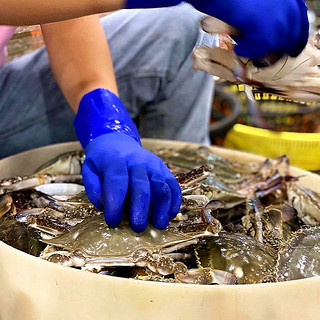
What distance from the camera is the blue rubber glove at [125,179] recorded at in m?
1.01

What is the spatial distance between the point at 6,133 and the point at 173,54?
25.8 inches

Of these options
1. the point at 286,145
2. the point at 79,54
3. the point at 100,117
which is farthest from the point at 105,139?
the point at 286,145

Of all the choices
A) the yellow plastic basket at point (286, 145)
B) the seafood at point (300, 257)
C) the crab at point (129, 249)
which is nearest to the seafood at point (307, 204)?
the seafood at point (300, 257)

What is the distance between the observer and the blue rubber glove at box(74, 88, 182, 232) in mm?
1006

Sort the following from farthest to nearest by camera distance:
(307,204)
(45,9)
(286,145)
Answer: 1. (286,145)
2. (307,204)
3. (45,9)

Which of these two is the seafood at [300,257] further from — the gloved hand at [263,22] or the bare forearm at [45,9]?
the bare forearm at [45,9]

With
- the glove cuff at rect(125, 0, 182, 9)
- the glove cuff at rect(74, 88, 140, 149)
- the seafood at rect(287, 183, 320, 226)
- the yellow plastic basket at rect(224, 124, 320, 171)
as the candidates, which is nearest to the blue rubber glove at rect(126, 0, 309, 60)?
the glove cuff at rect(125, 0, 182, 9)

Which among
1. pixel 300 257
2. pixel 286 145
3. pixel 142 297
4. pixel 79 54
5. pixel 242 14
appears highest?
pixel 242 14

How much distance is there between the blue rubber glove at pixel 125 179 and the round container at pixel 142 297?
18 centimetres

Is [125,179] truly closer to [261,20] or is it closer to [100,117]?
[100,117]

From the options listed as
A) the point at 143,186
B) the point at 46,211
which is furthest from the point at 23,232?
the point at 143,186

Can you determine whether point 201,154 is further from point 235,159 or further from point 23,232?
point 23,232

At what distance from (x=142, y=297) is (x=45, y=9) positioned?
50 centimetres

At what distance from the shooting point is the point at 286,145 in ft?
7.66
